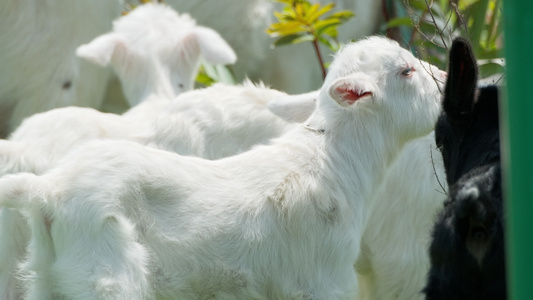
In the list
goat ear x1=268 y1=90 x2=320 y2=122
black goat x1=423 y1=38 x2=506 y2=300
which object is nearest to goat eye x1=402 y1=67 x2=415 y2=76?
goat ear x1=268 y1=90 x2=320 y2=122

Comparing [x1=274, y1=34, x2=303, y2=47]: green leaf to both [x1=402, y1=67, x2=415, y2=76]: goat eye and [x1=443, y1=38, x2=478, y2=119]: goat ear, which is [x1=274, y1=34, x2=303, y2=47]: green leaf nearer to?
[x1=402, y1=67, x2=415, y2=76]: goat eye

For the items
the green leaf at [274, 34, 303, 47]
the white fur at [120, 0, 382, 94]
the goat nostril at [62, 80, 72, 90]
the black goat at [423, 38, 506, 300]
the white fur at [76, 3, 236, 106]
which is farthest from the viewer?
the white fur at [120, 0, 382, 94]

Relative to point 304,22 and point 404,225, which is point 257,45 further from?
point 404,225

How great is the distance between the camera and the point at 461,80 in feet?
10.7

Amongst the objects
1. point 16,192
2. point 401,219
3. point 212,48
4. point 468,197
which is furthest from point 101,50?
point 468,197

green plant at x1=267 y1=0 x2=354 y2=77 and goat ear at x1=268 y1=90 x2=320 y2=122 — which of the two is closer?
goat ear at x1=268 y1=90 x2=320 y2=122

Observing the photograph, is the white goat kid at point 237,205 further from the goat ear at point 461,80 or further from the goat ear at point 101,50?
the goat ear at point 101,50

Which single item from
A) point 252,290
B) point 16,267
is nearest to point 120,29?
point 16,267

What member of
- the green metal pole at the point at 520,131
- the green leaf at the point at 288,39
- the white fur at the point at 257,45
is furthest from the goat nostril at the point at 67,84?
the green metal pole at the point at 520,131

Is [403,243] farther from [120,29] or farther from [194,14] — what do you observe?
[194,14]

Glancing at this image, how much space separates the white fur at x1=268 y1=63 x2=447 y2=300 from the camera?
453 centimetres

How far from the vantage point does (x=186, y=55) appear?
5.88 metres

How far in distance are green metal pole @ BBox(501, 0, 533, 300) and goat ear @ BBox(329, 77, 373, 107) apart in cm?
221

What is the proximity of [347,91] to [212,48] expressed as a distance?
6.12 ft
